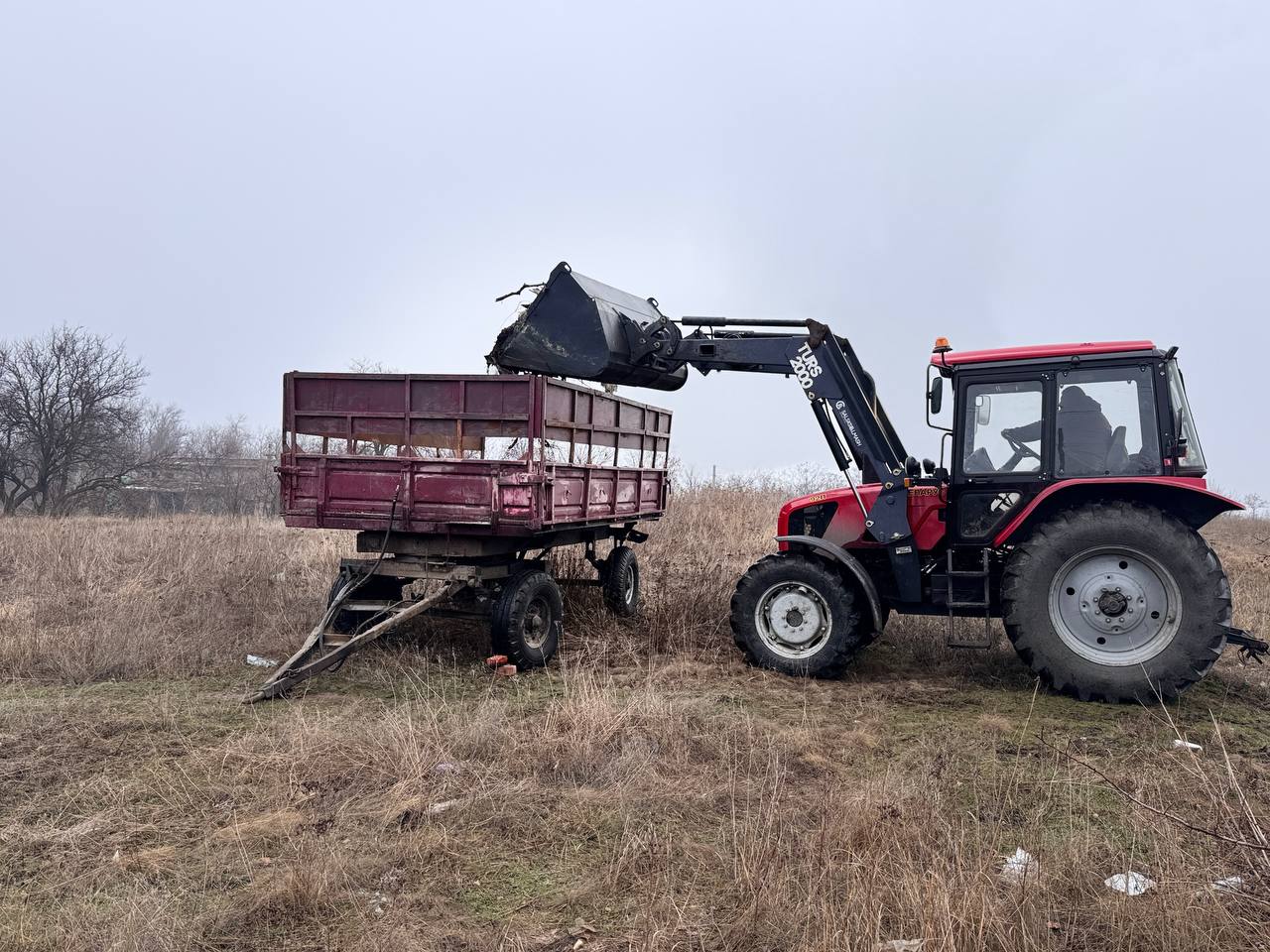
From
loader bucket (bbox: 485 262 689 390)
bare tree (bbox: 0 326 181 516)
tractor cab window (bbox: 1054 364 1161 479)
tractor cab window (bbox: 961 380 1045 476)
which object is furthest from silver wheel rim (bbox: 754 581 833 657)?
bare tree (bbox: 0 326 181 516)

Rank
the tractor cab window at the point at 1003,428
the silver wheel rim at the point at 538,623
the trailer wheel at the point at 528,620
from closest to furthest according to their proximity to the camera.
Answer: the tractor cab window at the point at 1003,428
the trailer wheel at the point at 528,620
the silver wheel rim at the point at 538,623

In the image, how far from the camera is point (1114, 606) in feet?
20.5

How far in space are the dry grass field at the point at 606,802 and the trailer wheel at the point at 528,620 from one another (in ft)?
0.82

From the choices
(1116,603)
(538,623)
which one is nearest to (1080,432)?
(1116,603)

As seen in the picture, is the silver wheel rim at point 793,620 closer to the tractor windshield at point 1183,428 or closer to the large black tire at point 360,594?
the tractor windshield at point 1183,428

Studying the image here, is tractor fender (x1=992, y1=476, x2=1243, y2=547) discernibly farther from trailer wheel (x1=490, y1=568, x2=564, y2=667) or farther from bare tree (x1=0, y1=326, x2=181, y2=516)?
bare tree (x1=0, y1=326, x2=181, y2=516)

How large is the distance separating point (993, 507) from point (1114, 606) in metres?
1.06

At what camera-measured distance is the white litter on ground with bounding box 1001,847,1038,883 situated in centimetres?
334

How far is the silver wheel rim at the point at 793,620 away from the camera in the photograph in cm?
702

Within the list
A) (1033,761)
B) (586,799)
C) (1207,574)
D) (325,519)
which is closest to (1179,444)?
(1207,574)

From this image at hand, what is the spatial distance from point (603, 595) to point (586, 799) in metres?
5.25

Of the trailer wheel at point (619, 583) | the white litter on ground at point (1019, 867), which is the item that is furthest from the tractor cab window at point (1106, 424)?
the trailer wheel at point (619, 583)

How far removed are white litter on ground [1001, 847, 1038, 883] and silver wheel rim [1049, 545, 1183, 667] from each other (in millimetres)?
3079

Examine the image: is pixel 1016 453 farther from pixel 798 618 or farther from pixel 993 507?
pixel 798 618
